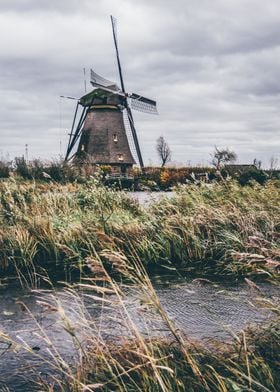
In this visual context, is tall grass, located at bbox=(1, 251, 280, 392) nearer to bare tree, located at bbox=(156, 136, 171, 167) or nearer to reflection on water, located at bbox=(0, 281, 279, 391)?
reflection on water, located at bbox=(0, 281, 279, 391)

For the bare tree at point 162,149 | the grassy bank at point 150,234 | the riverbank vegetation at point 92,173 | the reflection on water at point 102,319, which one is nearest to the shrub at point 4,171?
the riverbank vegetation at point 92,173

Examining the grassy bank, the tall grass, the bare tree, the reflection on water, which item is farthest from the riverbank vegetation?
the bare tree

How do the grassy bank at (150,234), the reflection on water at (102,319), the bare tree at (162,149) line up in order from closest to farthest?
1. the reflection on water at (102,319)
2. the grassy bank at (150,234)
3. the bare tree at (162,149)

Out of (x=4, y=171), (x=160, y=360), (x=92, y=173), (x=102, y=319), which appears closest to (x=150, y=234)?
(x=102, y=319)

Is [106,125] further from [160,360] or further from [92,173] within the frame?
[160,360]

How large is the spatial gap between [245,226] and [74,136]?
33.7 m

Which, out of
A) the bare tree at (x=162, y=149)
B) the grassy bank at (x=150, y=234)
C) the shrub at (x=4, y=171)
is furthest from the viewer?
the bare tree at (x=162, y=149)

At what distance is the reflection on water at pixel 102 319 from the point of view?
4.38 metres

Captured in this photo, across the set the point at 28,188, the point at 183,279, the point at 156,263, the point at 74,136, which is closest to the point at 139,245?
the point at 156,263

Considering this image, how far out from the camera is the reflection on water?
14.4 feet

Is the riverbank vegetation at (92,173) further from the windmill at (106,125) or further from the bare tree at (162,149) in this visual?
the bare tree at (162,149)

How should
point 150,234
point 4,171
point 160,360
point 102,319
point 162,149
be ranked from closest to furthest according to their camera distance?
point 160,360
point 102,319
point 150,234
point 4,171
point 162,149

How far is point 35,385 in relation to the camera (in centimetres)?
424

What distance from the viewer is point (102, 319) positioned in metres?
6.07
